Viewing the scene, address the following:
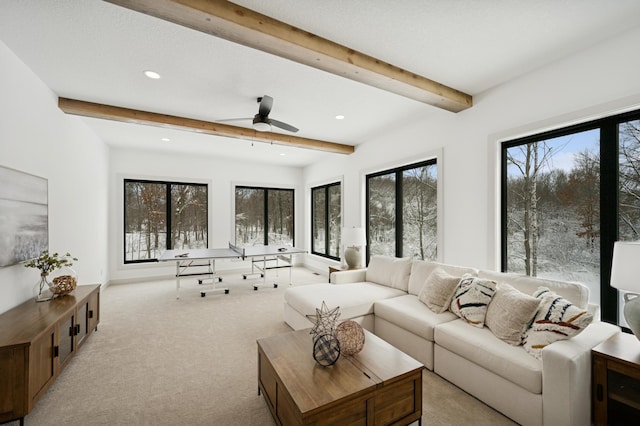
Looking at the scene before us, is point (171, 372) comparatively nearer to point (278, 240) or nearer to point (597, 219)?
point (597, 219)

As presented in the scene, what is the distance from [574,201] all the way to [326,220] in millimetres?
4897

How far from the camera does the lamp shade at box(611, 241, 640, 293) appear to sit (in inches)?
62.8

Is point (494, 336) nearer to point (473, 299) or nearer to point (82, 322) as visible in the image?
point (473, 299)

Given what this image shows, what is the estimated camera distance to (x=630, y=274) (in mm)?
1619

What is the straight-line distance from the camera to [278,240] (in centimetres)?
760

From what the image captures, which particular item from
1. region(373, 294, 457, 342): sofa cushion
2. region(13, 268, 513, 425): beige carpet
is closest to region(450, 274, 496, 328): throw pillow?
region(373, 294, 457, 342): sofa cushion

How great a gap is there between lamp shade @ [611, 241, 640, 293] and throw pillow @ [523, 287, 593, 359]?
282 mm

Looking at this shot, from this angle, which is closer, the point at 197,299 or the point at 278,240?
the point at 197,299

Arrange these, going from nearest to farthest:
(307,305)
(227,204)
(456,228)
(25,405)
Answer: (25,405), (307,305), (456,228), (227,204)

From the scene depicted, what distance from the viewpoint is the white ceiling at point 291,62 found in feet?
6.34

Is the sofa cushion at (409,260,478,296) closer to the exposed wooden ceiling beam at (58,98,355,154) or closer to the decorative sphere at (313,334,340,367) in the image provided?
the decorative sphere at (313,334,340,367)

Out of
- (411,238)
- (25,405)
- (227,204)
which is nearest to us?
(25,405)

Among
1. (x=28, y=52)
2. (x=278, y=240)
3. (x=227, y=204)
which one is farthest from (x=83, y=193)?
(x=278, y=240)

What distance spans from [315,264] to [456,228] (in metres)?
4.29
